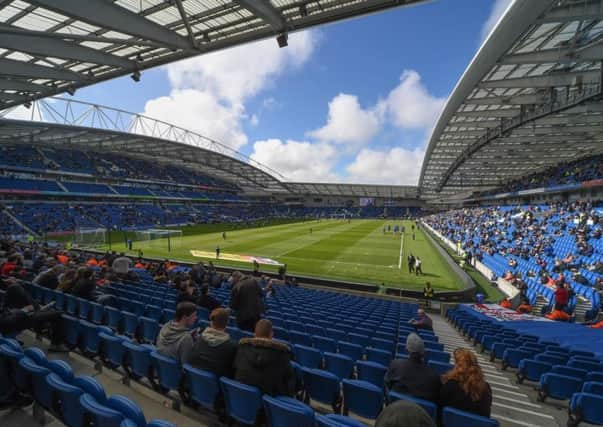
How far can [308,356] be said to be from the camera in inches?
175

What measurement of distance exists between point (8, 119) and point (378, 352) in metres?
49.4

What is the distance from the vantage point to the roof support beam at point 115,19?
677cm

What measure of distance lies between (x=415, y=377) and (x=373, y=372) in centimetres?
98

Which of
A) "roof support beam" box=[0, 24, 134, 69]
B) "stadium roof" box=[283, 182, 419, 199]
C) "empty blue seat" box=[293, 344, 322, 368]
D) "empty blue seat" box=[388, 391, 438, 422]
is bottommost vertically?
"empty blue seat" box=[293, 344, 322, 368]

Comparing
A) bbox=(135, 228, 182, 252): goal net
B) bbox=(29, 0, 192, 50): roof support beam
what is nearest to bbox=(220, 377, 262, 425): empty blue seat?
bbox=(29, 0, 192, 50): roof support beam

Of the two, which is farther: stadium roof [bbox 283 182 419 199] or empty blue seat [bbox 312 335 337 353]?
stadium roof [bbox 283 182 419 199]

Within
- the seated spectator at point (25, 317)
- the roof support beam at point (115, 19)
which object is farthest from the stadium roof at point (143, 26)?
the seated spectator at point (25, 317)

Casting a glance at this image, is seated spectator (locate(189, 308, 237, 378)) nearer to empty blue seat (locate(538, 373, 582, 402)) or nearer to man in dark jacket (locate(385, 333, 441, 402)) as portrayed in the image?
man in dark jacket (locate(385, 333, 441, 402))

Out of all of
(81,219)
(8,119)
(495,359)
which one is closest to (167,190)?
(81,219)

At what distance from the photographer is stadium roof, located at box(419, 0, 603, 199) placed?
36.7 feet

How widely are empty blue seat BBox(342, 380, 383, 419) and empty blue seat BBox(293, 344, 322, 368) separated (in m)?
1.09

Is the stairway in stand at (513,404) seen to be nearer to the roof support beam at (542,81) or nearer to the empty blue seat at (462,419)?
the empty blue seat at (462,419)

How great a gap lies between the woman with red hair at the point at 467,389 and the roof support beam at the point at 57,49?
36.9 ft

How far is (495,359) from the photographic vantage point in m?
6.95
